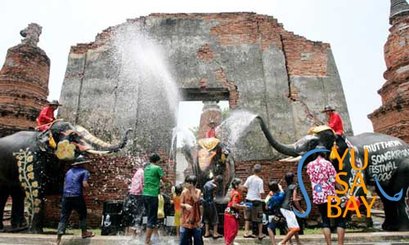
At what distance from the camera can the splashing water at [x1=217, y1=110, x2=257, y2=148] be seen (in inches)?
391

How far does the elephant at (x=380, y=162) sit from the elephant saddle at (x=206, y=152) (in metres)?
1.07

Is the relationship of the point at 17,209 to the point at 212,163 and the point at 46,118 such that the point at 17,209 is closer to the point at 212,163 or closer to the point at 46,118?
the point at 46,118

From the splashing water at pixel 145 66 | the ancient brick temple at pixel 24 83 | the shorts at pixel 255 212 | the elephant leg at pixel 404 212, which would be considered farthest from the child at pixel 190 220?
the ancient brick temple at pixel 24 83

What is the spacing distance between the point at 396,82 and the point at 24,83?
1346cm

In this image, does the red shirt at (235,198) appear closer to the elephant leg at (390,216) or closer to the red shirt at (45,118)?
the elephant leg at (390,216)

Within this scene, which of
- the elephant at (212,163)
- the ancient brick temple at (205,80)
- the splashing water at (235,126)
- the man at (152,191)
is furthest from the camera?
the splashing water at (235,126)

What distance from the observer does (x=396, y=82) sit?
12.6 m

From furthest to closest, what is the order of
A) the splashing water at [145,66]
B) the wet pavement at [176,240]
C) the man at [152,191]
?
the splashing water at [145,66] → the wet pavement at [176,240] → the man at [152,191]

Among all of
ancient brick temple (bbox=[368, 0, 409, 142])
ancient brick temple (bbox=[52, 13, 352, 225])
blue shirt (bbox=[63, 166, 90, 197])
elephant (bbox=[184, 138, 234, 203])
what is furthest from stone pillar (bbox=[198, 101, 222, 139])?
blue shirt (bbox=[63, 166, 90, 197])

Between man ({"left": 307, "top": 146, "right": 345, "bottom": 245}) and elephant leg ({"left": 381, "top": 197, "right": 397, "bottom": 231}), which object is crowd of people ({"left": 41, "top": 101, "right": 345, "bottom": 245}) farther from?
elephant leg ({"left": 381, "top": 197, "right": 397, "bottom": 231})

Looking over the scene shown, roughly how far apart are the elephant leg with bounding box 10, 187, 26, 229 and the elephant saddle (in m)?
4.02

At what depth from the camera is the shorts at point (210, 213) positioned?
19.5 ft

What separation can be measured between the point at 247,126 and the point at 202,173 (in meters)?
3.55

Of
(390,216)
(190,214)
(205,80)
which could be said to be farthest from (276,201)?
(205,80)
